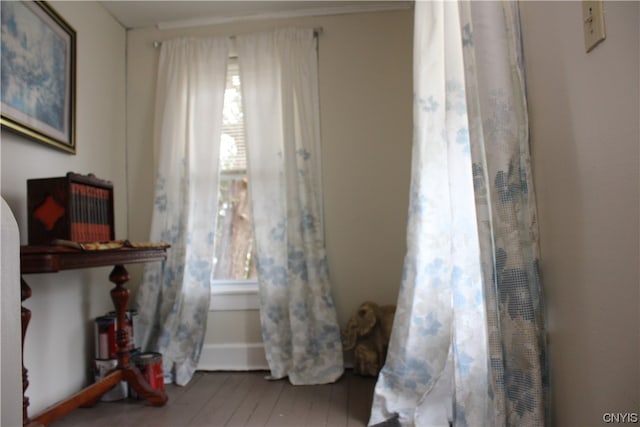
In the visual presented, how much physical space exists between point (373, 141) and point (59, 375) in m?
2.21

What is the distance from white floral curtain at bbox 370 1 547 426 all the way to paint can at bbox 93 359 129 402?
1.36 m

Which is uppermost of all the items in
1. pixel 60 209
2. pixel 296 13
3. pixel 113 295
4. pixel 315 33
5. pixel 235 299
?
pixel 296 13

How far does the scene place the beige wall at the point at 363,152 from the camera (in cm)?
259

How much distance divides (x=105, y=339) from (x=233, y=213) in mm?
1078

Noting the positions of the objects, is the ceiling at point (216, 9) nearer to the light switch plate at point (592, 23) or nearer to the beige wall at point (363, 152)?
the beige wall at point (363, 152)

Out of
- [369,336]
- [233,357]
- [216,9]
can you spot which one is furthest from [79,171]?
[369,336]

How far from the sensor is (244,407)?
1.99m

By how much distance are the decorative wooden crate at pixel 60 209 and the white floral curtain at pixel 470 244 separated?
146cm

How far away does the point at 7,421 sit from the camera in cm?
76

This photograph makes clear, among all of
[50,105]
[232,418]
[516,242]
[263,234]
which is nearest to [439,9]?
[516,242]

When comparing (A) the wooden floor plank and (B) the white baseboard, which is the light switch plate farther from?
(B) the white baseboard

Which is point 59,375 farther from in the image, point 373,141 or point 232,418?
point 373,141

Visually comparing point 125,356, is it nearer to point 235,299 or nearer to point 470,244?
point 235,299

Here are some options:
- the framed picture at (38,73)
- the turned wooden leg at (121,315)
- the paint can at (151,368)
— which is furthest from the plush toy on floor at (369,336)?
the framed picture at (38,73)
